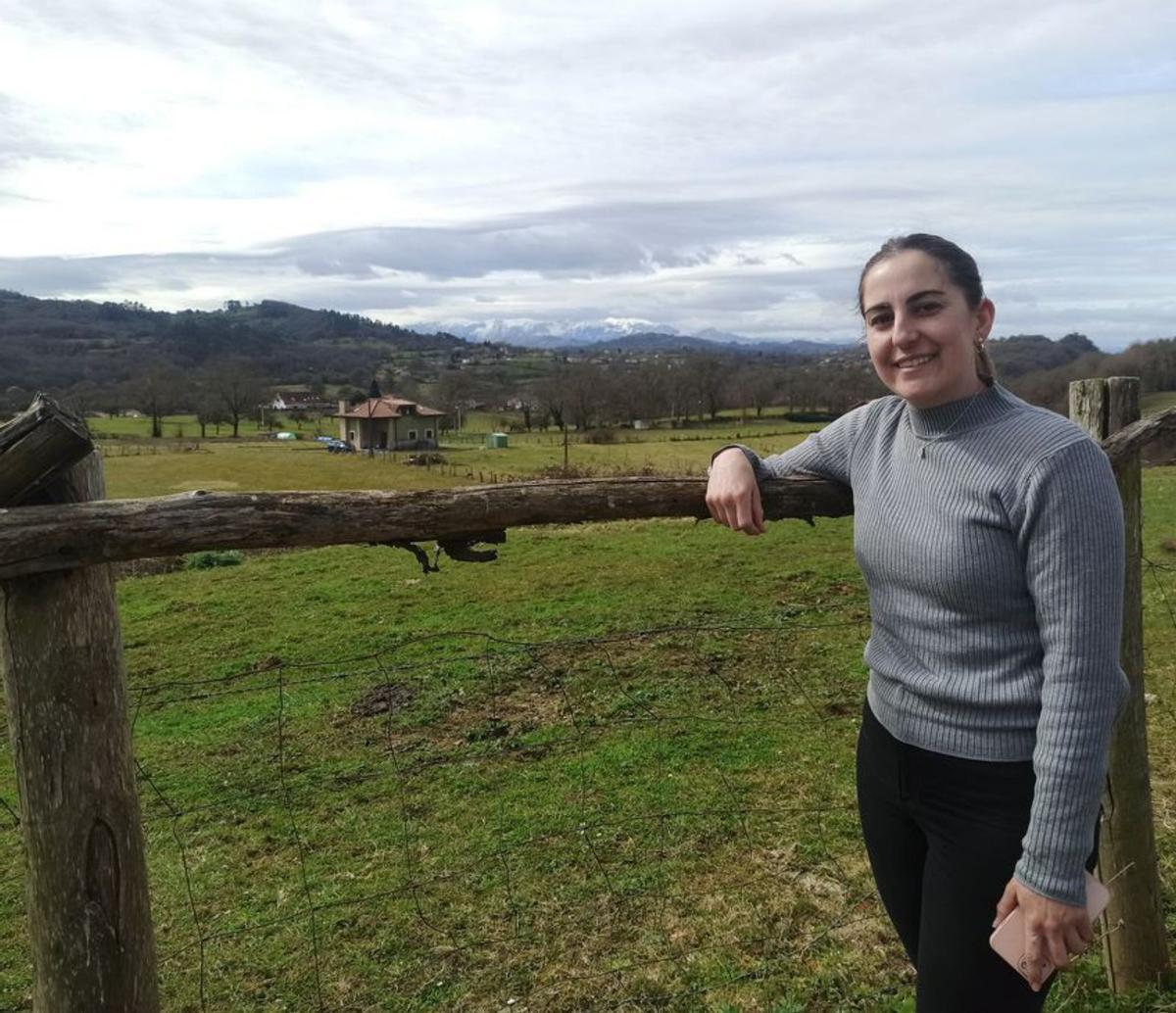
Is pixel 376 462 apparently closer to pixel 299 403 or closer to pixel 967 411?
pixel 967 411

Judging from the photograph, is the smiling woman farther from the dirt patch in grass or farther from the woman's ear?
the dirt patch in grass

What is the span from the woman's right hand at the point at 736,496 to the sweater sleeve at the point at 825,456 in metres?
0.06

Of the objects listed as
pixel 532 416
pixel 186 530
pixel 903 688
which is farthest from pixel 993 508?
pixel 532 416

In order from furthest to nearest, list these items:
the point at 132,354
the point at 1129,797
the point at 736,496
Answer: the point at 132,354 < the point at 1129,797 < the point at 736,496

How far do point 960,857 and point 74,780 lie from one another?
6.77ft

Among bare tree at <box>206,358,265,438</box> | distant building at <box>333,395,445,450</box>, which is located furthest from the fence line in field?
bare tree at <box>206,358,265,438</box>

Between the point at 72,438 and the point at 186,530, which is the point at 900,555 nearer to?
the point at 186,530

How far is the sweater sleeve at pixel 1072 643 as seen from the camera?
1.73 meters

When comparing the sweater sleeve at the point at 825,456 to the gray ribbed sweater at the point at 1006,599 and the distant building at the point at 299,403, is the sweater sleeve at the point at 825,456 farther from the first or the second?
the distant building at the point at 299,403

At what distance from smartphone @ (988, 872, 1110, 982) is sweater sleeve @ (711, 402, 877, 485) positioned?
3.89 ft

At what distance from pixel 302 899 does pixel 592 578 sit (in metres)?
9.45

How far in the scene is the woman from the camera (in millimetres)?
1751

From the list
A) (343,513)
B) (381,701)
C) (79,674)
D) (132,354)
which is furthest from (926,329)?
(132,354)

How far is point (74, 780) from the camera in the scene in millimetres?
2121
